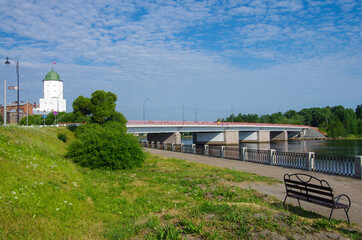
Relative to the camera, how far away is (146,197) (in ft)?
29.5

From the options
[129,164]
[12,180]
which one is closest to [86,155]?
[129,164]

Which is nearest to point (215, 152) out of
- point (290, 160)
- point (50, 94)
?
point (290, 160)

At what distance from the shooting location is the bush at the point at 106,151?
15742mm

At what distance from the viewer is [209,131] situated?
76.1 meters

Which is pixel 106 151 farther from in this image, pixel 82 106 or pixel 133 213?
pixel 82 106

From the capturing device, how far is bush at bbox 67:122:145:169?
620 inches

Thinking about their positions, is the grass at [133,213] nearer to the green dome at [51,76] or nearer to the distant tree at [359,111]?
the green dome at [51,76]

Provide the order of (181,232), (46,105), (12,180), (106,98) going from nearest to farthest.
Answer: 1. (181,232)
2. (12,180)
3. (106,98)
4. (46,105)

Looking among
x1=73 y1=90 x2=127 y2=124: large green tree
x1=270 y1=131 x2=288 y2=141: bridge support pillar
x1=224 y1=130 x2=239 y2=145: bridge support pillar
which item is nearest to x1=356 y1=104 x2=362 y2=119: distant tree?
x1=270 y1=131 x2=288 y2=141: bridge support pillar

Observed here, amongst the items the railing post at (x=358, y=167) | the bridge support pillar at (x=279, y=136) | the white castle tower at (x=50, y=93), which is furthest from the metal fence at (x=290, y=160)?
the white castle tower at (x=50, y=93)

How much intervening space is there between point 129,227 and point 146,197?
3.11m

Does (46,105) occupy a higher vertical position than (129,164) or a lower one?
higher

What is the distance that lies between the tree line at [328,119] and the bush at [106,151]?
94.2 m

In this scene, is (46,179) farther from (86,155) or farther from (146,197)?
(86,155)
